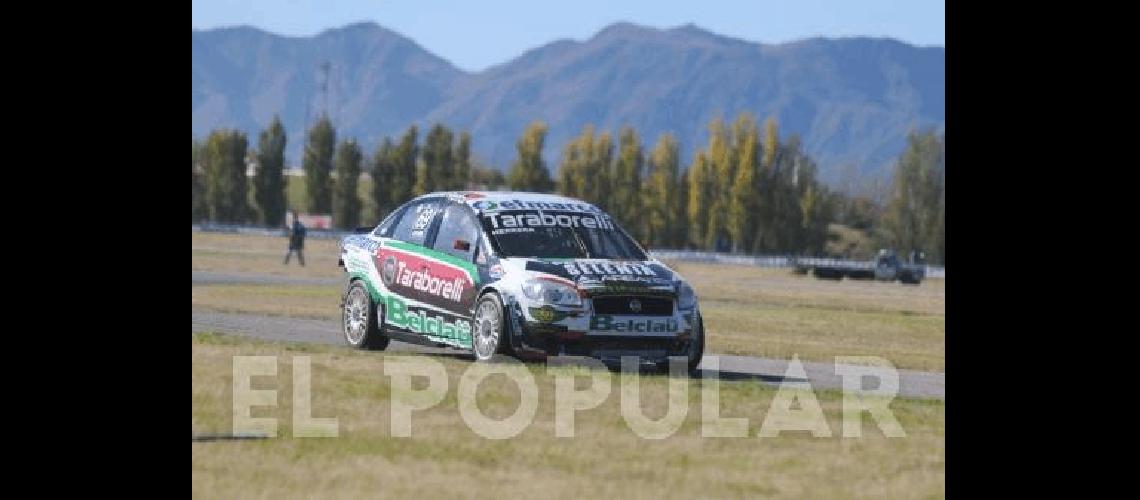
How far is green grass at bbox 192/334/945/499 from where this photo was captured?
8852mm

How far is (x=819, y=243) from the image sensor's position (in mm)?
115438

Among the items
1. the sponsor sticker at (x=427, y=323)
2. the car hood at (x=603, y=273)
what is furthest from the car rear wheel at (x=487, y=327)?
the car hood at (x=603, y=273)

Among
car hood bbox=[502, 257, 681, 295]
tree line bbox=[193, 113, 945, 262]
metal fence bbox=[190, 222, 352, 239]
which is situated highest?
tree line bbox=[193, 113, 945, 262]

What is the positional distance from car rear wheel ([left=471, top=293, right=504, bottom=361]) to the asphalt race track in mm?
1529

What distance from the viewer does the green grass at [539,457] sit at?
29.0ft

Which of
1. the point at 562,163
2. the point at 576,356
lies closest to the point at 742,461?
the point at 576,356

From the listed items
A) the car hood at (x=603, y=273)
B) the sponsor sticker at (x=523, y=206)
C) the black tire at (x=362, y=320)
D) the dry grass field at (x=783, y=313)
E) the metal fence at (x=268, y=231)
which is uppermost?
the metal fence at (x=268, y=231)

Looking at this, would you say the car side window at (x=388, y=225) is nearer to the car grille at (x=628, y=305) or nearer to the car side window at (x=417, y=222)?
→ the car side window at (x=417, y=222)

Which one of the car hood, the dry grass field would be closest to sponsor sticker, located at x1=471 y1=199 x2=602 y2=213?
the car hood

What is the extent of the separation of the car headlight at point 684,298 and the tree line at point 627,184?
94332 mm

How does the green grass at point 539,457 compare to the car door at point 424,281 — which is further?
the car door at point 424,281

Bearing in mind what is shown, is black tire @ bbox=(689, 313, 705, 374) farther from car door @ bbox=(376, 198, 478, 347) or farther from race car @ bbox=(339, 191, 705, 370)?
car door @ bbox=(376, 198, 478, 347)
